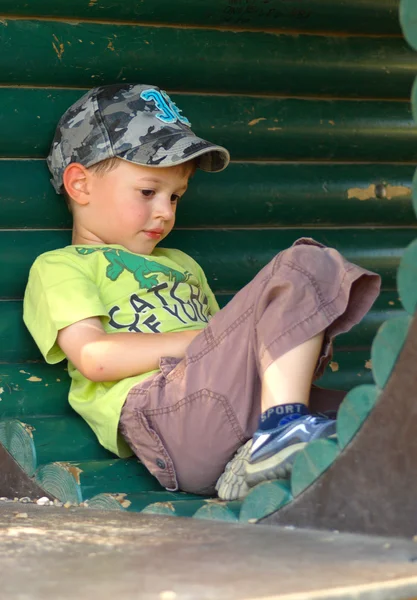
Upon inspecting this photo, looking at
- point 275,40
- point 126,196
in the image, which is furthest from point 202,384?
point 275,40

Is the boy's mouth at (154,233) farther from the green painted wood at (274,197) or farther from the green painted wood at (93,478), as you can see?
the green painted wood at (93,478)

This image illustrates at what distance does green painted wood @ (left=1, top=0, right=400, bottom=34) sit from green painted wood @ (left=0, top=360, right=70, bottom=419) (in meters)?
0.97

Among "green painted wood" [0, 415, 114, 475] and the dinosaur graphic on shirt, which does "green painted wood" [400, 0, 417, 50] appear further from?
"green painted wood" [0, 415, 114, 475]

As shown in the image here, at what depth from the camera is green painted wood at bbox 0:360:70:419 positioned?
332 cm

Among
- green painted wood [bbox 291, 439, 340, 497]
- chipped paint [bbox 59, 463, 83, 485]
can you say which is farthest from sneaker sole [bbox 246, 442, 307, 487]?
chipped paint [bbox 59, 463, 83, 485]

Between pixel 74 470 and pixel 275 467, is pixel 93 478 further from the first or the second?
pixel 275 467

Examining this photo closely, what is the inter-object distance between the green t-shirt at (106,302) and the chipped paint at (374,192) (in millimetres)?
794

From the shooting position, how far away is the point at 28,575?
6.16 feet

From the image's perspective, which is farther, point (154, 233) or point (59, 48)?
point (59, 48)

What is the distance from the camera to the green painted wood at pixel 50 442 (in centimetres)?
309

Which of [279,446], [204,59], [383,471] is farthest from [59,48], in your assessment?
[383,471]

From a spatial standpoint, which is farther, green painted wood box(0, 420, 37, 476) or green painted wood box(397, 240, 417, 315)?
green painted wood box(0, 420, 37, 476)

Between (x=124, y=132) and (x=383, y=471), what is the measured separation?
1.60m

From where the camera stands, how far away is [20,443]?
10.2 ft
